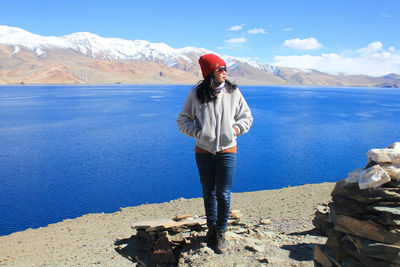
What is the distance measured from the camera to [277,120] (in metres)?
32.7

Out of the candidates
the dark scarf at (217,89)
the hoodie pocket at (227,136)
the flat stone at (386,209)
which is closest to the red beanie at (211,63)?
the dark scarf at (217,89)

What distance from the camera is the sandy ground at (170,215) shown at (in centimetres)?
324

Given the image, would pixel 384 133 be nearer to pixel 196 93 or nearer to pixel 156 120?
pixel 156 120

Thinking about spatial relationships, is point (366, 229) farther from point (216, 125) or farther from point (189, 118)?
point (189, 118)

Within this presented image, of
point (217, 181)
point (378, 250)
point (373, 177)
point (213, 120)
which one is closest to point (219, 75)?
point (213, 120)

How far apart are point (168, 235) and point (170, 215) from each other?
14.4 feet

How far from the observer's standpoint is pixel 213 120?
310 centimetres

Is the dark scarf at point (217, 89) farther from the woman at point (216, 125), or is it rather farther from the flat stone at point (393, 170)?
the flat stone at point (393, 170)

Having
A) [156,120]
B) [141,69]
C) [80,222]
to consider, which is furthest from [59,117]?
[141,69]

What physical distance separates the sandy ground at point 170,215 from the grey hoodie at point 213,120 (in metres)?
1.04

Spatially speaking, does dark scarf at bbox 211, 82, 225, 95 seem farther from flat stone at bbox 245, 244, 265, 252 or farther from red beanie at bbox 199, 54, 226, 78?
flat stone at bbox 245, 244, 265, 252

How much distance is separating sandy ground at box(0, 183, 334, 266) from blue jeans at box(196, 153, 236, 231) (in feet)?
1.08

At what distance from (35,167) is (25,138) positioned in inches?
315

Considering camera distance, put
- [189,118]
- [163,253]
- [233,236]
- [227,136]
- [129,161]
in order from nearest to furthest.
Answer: [227,136] → [189,118] → [163,253] → [233,236] → [129,161]
